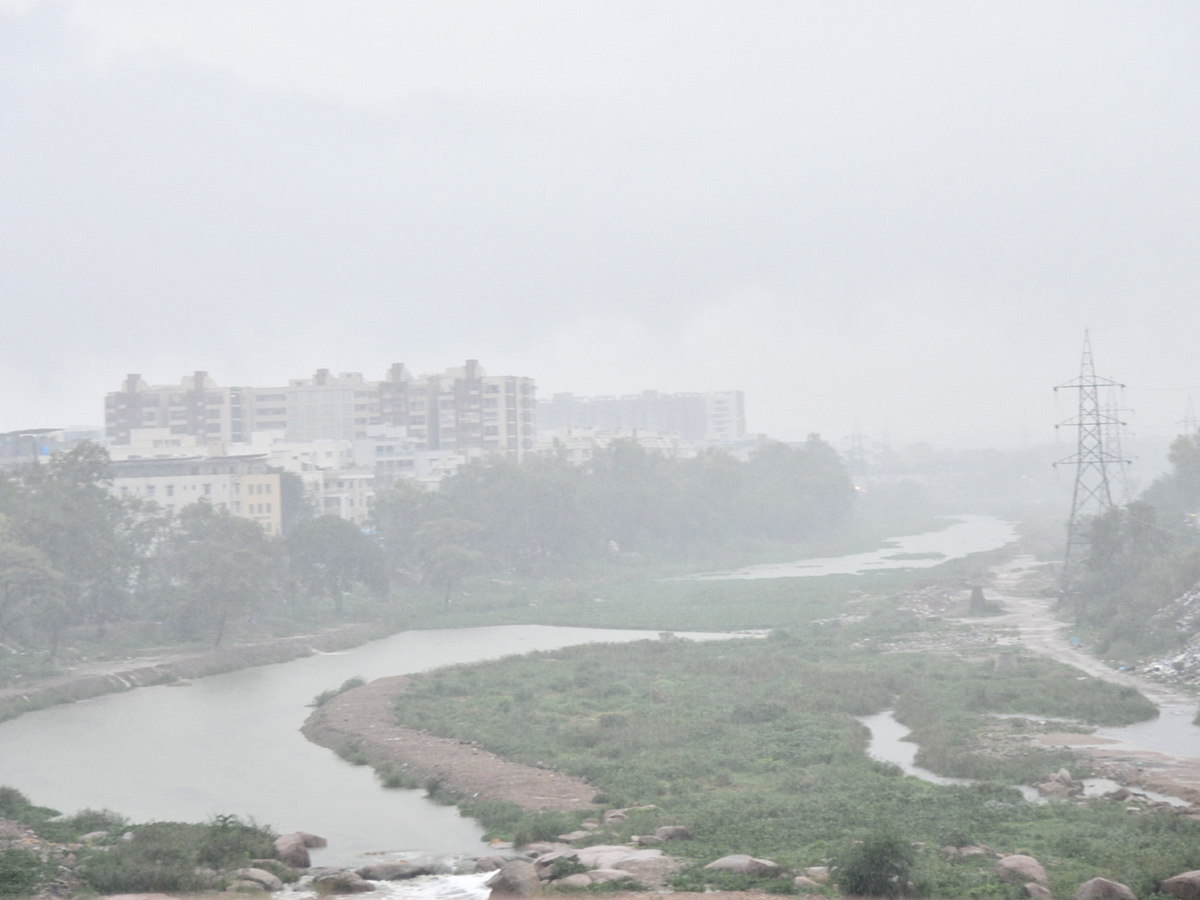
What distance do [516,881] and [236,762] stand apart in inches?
383

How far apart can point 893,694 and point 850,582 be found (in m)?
22.4

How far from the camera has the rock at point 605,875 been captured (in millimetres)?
10102

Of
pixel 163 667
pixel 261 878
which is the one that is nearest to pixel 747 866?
pixel 261 878

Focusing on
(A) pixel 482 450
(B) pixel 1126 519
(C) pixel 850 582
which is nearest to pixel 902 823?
(B) pixel 1126 519

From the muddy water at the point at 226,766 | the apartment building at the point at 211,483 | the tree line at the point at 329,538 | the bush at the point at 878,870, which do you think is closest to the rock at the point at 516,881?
the muddy water at the point at 226,766

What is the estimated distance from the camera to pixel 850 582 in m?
43.0

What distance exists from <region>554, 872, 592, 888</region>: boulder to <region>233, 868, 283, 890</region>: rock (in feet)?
9.45

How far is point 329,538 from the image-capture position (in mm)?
37688

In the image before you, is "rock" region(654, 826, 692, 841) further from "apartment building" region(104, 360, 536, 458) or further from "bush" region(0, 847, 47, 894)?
"apartment building" region(104, 360, 536, 458)

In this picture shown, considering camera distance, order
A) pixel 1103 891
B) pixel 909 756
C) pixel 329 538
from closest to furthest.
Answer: pixel 1103 891
pixel 909 756
pixel 329 538

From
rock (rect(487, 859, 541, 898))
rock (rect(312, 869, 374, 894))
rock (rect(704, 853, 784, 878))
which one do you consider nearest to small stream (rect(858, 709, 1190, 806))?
rock (rect(704, 853, 784, 878))

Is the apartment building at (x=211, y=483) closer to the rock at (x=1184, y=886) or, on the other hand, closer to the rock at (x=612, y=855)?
the rock at (x=612, y=855)

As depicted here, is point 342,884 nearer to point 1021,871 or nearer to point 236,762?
point 1021,871

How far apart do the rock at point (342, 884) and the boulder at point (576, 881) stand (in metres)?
2.14
